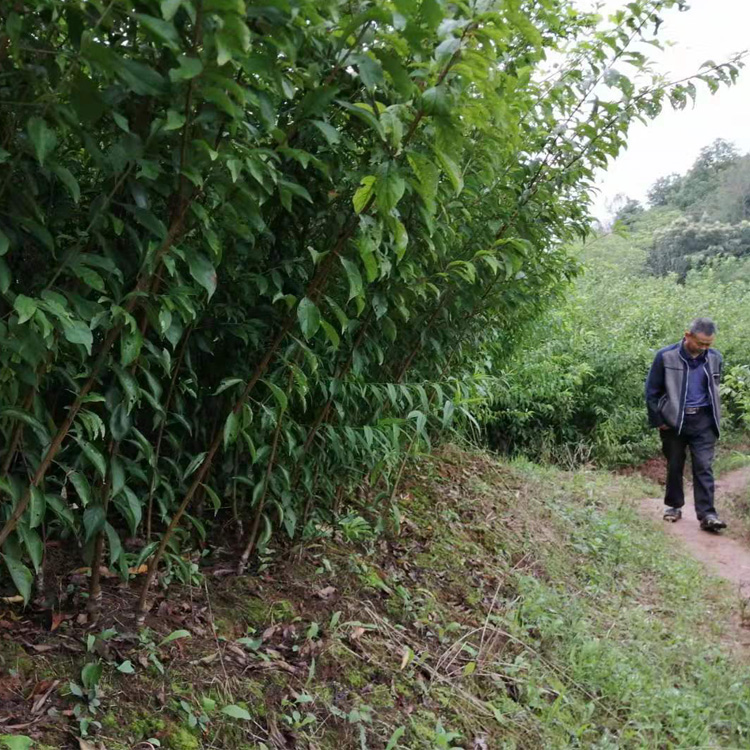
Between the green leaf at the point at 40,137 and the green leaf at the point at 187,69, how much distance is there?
33cm

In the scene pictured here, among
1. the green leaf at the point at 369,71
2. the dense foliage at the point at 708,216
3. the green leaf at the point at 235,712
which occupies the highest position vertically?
the dense foliage at the point at 708,216

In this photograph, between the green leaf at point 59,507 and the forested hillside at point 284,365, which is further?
the green leaf at point 59,507

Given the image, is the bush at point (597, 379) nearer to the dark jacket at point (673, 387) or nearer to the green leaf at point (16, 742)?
the dark jacket at point (673, 387)

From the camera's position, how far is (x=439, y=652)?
3.04 m

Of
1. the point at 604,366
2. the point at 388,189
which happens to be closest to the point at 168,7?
the point at 388,189

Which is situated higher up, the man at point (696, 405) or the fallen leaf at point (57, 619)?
the man at point (696, 405)

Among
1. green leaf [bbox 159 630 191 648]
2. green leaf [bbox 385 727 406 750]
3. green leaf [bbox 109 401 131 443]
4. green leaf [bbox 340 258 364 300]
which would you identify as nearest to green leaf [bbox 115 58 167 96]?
green leaf [bbox 340 258 364 300]

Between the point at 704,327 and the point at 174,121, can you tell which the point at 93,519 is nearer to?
the point at 174,121

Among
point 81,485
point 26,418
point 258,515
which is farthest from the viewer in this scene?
point 258,515

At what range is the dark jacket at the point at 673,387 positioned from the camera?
19.2 feet

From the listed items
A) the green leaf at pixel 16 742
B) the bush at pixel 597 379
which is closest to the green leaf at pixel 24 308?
the green leaf at pixel 16 742

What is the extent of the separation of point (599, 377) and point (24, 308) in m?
8.83

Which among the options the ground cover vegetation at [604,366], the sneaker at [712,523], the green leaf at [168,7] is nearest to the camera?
the green leaf at [168,7]

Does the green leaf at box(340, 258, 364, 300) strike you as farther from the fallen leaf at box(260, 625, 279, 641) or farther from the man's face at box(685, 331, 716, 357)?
the man's face at box(685, 331, 716, 357)
